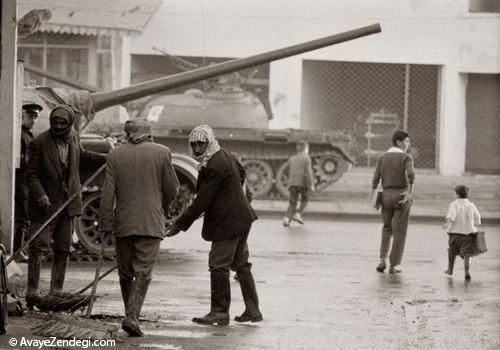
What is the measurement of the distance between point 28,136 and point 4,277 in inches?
169

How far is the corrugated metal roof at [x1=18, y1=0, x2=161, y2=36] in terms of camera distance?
28922mm

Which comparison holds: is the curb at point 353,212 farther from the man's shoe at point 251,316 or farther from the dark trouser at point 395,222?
the man's shoe at point 251,316

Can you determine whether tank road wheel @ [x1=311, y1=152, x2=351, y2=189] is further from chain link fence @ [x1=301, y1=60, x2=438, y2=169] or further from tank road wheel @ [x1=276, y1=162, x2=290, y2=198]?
chain link fence @ [x1=301, y1=60, x2=438, y2=169]

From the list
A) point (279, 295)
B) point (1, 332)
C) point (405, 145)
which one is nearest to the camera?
point (1, 332)

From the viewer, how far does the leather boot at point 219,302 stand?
1127 cm

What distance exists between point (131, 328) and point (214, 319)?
1096mm

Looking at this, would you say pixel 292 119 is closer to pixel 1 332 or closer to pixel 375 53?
pixel 375 53

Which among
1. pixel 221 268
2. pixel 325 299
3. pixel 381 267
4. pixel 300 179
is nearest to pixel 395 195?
pixel 381 267

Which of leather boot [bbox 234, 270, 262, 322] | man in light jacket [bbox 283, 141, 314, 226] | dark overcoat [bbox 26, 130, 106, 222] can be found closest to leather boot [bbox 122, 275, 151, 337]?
leather boot [bbox 234, 270, 262, 322]

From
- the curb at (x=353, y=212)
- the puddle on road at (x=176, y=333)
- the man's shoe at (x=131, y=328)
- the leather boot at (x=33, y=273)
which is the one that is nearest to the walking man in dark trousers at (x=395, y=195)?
the leather boot at (x=33, y=273)

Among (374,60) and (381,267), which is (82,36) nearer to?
(374,60)

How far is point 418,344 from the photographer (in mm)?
10578

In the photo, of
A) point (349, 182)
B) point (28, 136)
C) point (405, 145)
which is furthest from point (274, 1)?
point (28, 136)

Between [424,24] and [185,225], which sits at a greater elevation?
[424,24]
